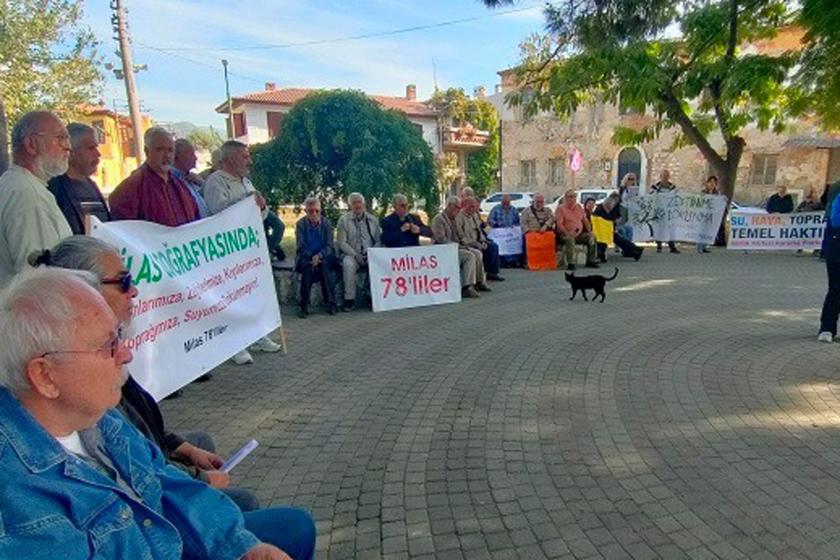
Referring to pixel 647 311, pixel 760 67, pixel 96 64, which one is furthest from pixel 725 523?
pixel 96 64

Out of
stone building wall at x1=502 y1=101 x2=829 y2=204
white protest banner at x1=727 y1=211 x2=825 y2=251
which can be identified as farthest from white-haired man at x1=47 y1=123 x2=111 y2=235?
stone building wall at x1=502 y1=101 x2=829 y2=204

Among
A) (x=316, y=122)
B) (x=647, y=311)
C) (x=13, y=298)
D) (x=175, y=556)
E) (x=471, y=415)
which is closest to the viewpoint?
(x=13, y=298)

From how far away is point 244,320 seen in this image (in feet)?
16.1

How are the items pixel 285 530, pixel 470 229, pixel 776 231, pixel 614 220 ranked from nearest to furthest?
pixel 285 530 < pixel 470 229 < pixel 614 220 < pixel 776 231

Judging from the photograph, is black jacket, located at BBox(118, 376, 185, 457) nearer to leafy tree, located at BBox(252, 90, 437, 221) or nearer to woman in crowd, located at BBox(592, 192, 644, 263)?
woman in crowd, located at BBox(592, 192, 644, 263)

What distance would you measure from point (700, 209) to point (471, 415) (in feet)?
37.4

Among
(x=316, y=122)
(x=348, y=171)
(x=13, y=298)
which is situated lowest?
(x=13, y=298)

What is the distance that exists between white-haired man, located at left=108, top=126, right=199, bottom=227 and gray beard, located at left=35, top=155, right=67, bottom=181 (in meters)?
1.20

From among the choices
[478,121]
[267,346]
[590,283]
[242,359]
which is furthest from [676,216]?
[478,121]

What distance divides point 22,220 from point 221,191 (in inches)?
102

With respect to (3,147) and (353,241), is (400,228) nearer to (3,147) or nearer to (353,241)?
(353,241)

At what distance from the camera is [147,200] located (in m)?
4.39

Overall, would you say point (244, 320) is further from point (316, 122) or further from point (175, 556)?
point (316, 122)

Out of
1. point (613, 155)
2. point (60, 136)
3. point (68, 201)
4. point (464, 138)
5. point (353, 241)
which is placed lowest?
point (353, 241)
